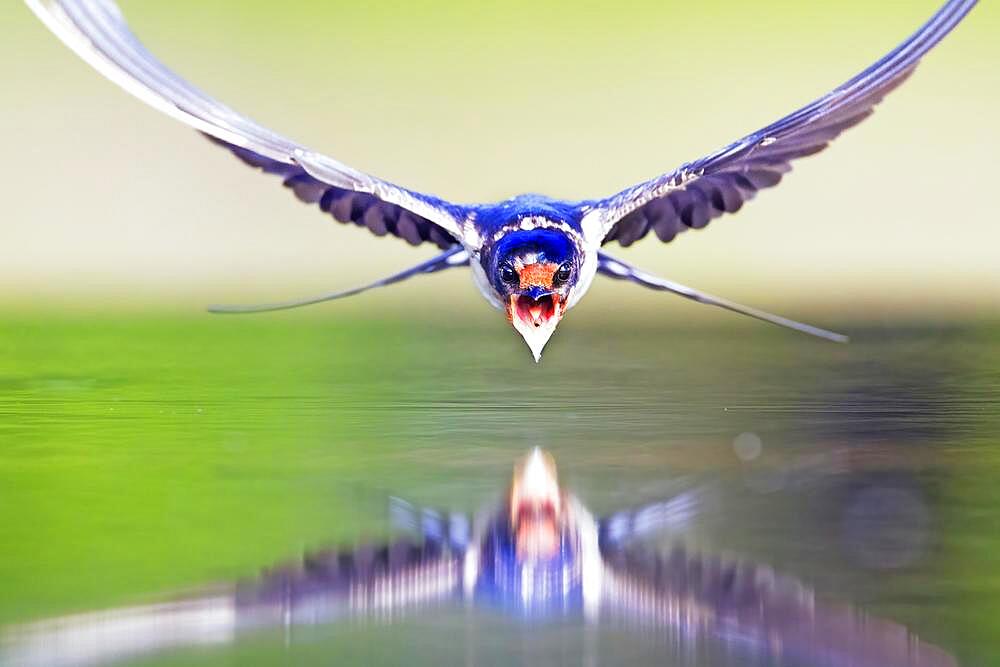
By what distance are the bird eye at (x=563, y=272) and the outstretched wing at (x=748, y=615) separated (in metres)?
2.37

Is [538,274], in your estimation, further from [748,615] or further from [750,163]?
[748,615]

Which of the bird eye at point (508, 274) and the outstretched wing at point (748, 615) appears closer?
the outstretched wing at point (748, 615)

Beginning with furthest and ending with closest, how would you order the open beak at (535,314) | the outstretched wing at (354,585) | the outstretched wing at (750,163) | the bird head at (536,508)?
the open beak at (535,314) < the outstretched wing at (750,163) < the bird head at (536,508) < the outstretched wing at (354,585)

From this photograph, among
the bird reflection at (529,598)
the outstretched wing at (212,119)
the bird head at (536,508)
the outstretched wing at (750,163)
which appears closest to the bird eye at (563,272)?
the outstretched wing at (750,163)

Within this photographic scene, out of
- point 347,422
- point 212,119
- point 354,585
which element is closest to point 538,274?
point 347,422

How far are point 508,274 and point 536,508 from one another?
1.80 metres

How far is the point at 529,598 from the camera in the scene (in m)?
4.25

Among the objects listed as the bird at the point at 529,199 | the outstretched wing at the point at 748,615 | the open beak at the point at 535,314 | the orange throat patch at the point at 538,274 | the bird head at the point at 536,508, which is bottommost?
the outstretched wing at the point at 748,615

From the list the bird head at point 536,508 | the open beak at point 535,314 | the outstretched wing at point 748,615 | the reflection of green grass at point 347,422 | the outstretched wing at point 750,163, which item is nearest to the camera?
the outstretched wing at point 748,615

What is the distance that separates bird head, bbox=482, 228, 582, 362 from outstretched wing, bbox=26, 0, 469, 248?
1.76 ft

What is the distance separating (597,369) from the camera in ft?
30.9

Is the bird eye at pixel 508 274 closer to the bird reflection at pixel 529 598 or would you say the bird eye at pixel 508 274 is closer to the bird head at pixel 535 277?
the bird head at pixel 535 277

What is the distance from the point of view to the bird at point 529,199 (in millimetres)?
6871

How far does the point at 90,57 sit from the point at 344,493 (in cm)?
223
